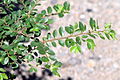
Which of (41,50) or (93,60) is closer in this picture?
(41,50)

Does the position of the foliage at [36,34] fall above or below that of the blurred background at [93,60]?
above

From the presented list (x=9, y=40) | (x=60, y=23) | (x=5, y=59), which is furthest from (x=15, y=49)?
(x=60, y=23)

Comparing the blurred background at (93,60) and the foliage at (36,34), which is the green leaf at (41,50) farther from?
the blurred background at (93,60)

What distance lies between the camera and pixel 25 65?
15.8 feet

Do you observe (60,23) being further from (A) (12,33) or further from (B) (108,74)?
(A) (12,33)

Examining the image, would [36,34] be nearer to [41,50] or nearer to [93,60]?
[41,50]

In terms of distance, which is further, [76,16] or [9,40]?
[76,16]

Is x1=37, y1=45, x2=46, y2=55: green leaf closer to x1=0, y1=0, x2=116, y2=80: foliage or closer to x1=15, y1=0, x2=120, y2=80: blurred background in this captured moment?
x1=0, y1=0, x2=116, y2=80: foliage

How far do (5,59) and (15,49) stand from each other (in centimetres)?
12

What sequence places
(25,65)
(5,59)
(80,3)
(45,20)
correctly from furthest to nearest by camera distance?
(80,3) < (25,65) < (45,20) < (5,59)

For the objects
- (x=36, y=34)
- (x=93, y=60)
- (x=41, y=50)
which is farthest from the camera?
(x=93, y=60)

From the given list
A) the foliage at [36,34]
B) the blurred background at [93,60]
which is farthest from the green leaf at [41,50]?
the blurred background at [93,60]

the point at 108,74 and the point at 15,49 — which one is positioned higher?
the point at 15,49

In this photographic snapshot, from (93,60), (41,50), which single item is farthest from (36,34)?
(93,60)
